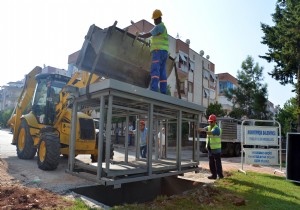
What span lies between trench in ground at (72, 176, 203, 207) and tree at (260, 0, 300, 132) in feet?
42.1

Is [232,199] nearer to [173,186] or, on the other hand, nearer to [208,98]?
[173,186]

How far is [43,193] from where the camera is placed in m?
5.83

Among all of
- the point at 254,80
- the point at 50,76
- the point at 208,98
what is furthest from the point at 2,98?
the point at 50,76

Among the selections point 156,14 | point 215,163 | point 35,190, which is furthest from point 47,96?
point 215,163

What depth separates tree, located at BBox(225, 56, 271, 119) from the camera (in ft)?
102

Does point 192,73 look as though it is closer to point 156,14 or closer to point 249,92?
point 249,92

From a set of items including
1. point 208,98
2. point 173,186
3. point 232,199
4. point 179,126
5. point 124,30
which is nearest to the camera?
point 232,199

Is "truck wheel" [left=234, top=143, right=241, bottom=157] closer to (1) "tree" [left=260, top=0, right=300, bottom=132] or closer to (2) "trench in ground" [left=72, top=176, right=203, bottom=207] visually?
(1) "tree" [left=260, top=0, right=300, bottom=132]

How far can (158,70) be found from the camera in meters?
6.80

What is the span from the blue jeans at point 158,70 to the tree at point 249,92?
25.9 m

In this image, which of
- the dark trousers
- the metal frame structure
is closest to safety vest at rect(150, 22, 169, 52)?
the metal frame structure

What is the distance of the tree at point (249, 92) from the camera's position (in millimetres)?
30984

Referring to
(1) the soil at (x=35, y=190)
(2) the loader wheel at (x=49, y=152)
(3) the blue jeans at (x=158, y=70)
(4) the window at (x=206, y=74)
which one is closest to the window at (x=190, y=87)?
(4) the window at (x=206, y=74)

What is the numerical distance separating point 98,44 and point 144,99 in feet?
5.09
